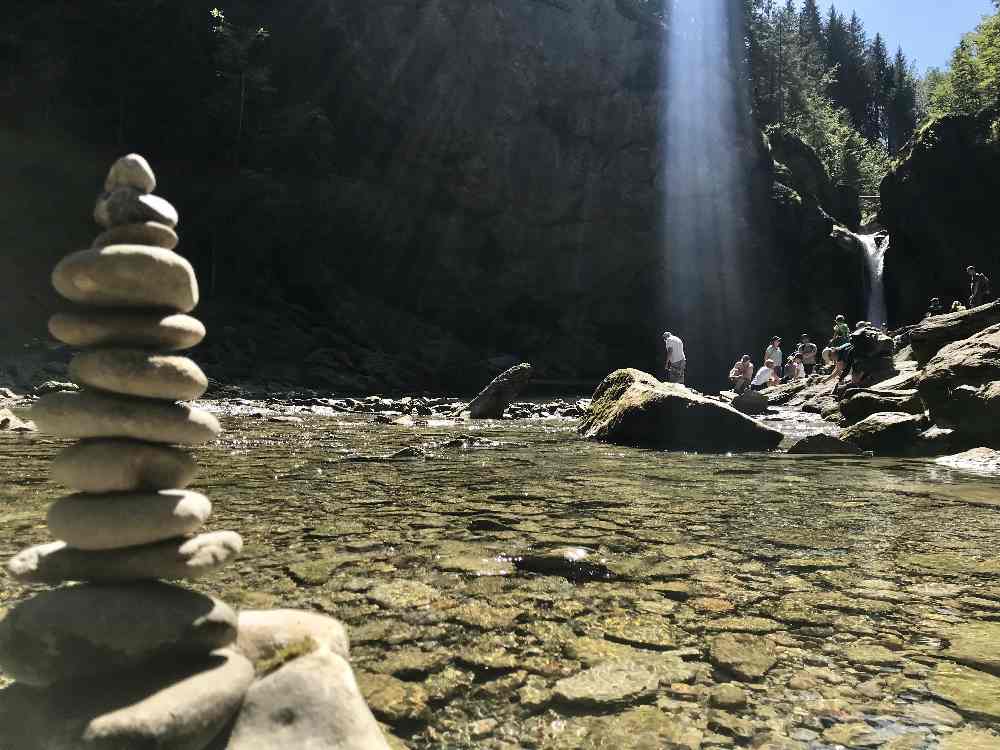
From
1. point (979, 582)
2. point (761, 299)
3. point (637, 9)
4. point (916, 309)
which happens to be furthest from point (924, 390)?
point (637, 9)

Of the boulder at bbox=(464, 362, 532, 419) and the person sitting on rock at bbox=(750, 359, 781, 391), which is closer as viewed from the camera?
the boulder at bbox=(464, 362, 532, 419)

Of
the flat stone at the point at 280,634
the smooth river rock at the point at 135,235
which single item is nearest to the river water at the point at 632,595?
the flat stone at the point at 280,634

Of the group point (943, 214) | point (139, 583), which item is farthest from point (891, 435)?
point (943, 214)

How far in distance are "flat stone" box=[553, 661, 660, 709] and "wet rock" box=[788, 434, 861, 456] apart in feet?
30.8

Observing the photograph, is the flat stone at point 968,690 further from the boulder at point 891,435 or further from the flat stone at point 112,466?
the boulder at point 891,435

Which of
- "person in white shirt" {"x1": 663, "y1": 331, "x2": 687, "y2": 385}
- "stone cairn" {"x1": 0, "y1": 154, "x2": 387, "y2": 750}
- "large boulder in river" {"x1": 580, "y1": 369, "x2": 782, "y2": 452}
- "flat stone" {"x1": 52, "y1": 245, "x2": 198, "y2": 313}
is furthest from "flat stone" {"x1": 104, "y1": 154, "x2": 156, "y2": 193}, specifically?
"person in white shirt" {"x1": 663, "y1": 331, "x2": 687, "y2": 385}

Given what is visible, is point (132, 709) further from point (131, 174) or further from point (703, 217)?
point (703, 217)

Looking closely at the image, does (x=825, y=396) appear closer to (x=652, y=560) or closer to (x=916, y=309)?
(x=652, y=560)

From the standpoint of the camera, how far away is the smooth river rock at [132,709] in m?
1.76

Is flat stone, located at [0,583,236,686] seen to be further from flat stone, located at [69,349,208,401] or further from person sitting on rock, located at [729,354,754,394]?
person sitting on rock, located at [729,354,754,394]

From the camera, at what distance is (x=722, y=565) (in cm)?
423

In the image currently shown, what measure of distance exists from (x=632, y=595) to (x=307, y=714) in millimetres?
2089

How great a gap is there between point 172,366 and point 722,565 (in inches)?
132

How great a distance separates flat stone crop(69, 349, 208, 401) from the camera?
2.29m
